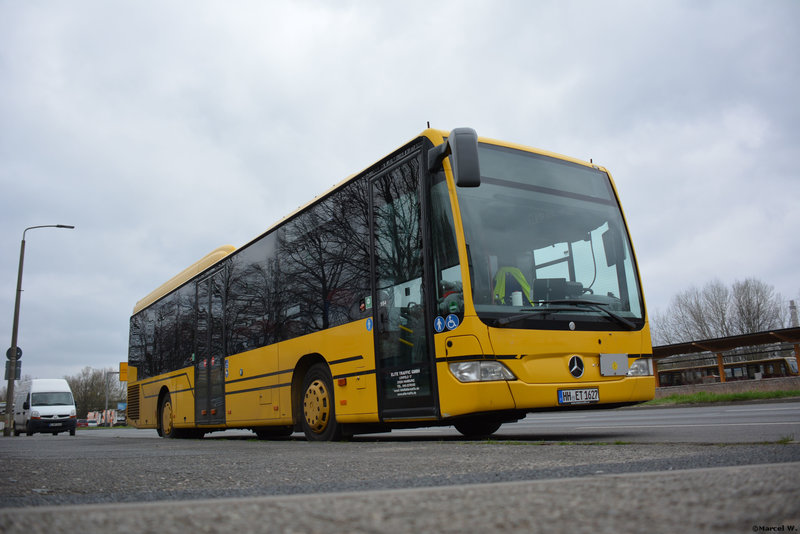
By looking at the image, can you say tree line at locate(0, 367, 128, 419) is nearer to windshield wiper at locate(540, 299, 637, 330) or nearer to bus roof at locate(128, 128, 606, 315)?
bus roof at locate(128, 128, 606, 315)

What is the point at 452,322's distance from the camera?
21.2 ft

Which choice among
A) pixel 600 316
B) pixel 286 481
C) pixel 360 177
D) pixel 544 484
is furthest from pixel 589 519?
pixel 360 177

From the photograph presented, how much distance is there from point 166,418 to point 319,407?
765 centimetres

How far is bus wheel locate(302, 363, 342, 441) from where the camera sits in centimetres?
825

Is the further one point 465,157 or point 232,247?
point 232,247

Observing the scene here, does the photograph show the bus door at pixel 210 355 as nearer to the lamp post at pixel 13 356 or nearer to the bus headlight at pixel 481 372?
the bus headlight at pixel 481 372

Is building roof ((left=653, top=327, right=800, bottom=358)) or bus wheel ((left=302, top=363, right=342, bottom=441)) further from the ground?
building roof ((left=653, top=327, right=800, bottom=358))

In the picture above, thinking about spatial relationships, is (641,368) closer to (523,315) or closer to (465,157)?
(523,315)

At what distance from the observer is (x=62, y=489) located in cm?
328

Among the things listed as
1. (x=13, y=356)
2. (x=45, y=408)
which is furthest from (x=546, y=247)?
(x=45, y=408)

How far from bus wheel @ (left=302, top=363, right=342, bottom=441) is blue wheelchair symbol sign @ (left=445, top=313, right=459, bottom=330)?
2.35m

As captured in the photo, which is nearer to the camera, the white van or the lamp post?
the lamp post

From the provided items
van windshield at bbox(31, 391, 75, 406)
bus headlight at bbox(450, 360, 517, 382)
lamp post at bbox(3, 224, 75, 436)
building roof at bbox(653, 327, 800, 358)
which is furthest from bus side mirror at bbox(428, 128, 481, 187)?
van windshield at bbox(31, 391, 75, 406)

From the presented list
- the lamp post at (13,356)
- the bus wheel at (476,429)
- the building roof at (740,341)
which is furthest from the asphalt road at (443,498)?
the lamp post at (13,356)
